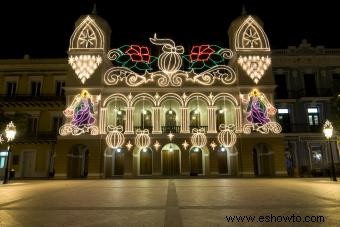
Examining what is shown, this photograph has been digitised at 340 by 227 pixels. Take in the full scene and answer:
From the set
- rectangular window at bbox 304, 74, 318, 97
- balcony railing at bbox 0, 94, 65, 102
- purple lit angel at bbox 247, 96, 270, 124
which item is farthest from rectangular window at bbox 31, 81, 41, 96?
rectangular window at bbox 304, 74, 318, 97

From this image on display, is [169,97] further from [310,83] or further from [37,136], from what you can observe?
[310,83]

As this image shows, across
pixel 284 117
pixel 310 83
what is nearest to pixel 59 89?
pixel 284 117

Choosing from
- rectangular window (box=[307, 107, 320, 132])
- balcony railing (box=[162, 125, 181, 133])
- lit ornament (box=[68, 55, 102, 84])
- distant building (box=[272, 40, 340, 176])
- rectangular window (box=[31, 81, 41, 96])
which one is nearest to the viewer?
balcony railing (box=[162, 125, 181, 133])

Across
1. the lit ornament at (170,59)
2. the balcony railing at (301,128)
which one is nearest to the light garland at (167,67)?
the lit ornament at (170,59)

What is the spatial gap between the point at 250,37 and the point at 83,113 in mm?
17099

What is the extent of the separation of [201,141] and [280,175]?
741 cm

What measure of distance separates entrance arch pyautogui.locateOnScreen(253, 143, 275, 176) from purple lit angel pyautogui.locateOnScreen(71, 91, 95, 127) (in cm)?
1545

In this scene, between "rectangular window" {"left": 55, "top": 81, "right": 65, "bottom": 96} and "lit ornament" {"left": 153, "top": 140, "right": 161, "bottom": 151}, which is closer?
"lit ornament" {"left": 153, "top": 140, "right": 161, "bottom": 151}

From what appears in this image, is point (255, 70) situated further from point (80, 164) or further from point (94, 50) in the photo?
point (80, 164)

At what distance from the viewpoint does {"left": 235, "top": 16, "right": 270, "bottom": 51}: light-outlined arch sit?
2866 cm

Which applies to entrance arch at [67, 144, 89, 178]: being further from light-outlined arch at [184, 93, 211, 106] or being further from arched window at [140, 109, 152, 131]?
light-outlined arch at [184, 93, 211, 106]

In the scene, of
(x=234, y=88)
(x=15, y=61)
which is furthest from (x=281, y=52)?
(x=15, y=61)

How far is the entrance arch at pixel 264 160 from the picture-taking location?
90.2 ft

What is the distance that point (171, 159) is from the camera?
2789cm
